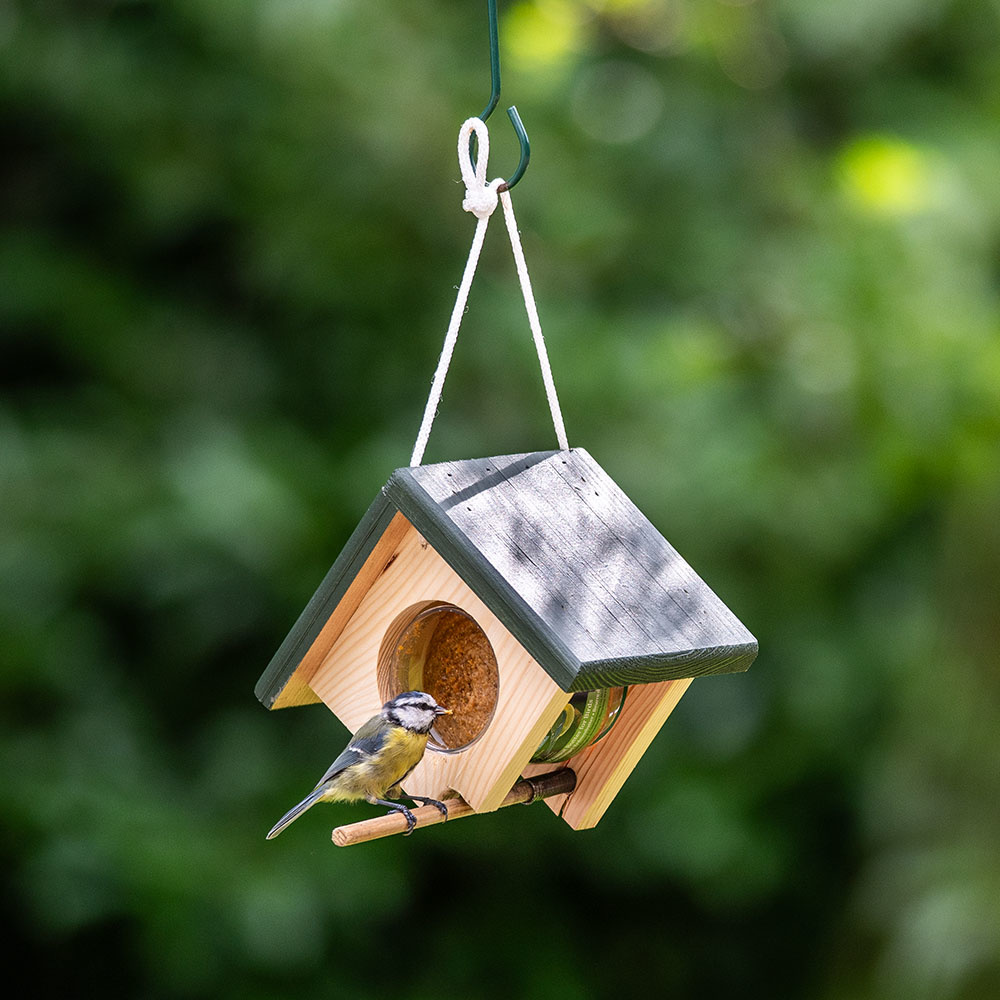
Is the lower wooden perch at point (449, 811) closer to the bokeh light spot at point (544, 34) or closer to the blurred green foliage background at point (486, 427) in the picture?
the blurred green foliage background at point (486, 427)

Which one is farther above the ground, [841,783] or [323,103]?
[323,103]

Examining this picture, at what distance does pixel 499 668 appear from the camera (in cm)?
172

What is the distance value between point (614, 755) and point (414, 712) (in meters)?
0.38

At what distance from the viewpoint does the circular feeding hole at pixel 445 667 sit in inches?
72.9

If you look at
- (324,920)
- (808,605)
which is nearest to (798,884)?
(808,605)

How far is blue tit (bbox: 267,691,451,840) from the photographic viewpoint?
173cm

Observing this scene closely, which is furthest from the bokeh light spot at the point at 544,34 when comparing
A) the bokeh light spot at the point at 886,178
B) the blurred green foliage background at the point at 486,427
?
the bokeh light spot at the point at 886,178

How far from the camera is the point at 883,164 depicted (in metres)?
3.44

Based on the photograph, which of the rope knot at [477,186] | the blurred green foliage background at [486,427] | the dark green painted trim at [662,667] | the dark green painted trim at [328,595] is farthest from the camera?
the blurred green foliage background at [486,427]

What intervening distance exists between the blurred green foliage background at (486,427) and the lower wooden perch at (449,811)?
174 cm

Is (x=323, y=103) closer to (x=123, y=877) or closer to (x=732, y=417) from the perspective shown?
(x=732, y=417)

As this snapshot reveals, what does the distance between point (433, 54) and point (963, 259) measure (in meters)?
1.65

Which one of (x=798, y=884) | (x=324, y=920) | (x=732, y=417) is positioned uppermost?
(x=732, y=417)

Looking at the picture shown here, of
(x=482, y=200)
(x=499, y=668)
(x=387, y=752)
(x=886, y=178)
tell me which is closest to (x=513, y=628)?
(x=499, y=668)
